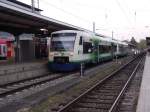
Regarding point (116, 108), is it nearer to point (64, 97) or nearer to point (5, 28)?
point (64, 97)

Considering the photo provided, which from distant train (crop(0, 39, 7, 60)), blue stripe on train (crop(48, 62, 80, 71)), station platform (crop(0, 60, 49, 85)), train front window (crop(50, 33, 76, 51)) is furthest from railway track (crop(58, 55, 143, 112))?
distant train (crop(0, 39, 7, 60))

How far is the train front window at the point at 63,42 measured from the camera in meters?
24.9

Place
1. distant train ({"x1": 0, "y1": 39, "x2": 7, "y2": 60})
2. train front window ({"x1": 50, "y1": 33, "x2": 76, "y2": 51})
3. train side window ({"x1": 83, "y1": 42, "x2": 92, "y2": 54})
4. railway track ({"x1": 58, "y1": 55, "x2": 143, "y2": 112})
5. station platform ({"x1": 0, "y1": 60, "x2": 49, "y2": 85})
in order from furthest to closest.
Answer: distant train ({"x1": 0, "y1": 39, "x2": 7, "y2": 60}) → train side window ({"x1": 83, "y1": 42, "x2": 92, "y2": 54}) → train front window ({"x1": 50, "y1": 33, "x2": 76, "y2": 51}) → station platform ({"x1": 0, "y1": 60, "x2": 49, "y2": 85}) → railway track ({"x1": 58, "y1": 55, "x2": 143, "y2": 112})

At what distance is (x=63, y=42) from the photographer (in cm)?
2516

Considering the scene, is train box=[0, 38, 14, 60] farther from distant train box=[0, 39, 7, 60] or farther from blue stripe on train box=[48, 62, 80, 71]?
blue stripe on train box=[48, 62, 80, 71]

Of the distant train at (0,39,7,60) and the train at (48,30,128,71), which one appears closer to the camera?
the train at (48,30,128,71)

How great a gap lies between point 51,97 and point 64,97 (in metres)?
0.59

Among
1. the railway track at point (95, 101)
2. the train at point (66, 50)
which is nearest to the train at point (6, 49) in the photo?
the train at point (66, 50)

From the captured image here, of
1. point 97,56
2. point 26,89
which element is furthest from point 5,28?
point 26,89

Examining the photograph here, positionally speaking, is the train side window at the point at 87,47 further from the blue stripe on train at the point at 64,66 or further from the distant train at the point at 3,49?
the distant train at the point at 3,49

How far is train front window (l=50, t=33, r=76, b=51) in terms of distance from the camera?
24.9 m

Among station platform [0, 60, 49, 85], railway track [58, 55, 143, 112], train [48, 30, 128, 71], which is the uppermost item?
train [48, 30, 128, 71]

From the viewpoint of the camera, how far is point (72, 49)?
2469 centimetres

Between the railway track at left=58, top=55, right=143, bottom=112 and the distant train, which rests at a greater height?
the distant train
